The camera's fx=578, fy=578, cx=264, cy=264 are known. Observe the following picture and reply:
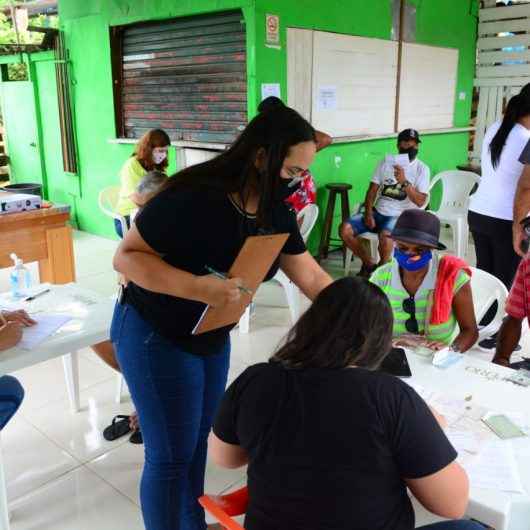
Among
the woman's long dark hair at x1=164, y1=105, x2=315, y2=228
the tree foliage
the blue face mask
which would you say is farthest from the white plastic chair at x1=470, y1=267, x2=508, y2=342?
the tree foliage

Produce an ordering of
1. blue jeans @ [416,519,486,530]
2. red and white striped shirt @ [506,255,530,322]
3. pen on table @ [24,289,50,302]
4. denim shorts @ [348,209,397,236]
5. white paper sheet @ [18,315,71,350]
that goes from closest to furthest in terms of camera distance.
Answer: blue jeans @ [416,519,486,530], white paper sheet @ [18,315,71,350], red and white striped shirt @ [506,255,530,322], pen on table @ [24,289,50,302], denim shorts @ [348,209,397,236]

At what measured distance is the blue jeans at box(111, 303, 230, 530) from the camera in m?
1.52

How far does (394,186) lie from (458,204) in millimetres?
1142

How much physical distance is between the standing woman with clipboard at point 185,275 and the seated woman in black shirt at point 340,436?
1.22 feet

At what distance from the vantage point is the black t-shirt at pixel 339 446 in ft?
3.39

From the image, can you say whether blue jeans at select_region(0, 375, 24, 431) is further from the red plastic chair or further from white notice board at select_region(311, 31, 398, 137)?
white notice board at select_region(311, 31, 398, 137)

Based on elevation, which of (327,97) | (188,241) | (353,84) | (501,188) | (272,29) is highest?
(272,29)

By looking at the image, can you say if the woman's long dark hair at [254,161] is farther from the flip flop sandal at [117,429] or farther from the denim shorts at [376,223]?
the denim shorts at [376,223]

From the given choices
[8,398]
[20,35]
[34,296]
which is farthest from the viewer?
[20,35]

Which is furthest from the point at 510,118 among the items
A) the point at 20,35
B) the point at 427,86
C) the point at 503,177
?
the point at 20,35

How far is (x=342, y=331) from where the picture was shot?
114 centimetres

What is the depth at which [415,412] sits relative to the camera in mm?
1047

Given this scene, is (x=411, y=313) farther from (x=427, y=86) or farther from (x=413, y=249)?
(x=427, y=86)

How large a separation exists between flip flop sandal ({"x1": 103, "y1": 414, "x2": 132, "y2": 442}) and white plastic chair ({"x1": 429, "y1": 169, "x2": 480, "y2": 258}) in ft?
11.9
